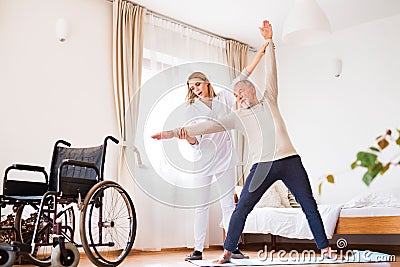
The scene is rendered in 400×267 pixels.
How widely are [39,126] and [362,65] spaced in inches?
128

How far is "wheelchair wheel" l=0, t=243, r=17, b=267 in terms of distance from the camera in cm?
253

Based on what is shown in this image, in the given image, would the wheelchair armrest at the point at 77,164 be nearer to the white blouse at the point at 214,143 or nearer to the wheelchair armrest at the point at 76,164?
the wheelchair armrest at the point at 76,164

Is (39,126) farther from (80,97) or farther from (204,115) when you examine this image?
(204,115)

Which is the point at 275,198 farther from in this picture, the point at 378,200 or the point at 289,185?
the point at 289,185

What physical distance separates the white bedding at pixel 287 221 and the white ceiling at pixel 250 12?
1.88 meters

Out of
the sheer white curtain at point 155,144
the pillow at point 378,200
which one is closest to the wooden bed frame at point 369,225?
the pillow at point 378,200

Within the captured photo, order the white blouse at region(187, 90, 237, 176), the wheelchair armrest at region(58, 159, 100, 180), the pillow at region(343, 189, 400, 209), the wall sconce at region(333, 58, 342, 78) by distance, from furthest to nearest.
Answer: the wall sconce at region(333, 58, 342, 78), the pillow at region(343, 189, 400, 209), the white blouse at region(187, 90, 237, 176), the wheelchair armrest at region(58, 159, 100, 180)

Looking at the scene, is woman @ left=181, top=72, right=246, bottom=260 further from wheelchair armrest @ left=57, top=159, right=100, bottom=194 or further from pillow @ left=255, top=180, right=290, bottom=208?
pillow @ left=255, top=180, right=290, bottom=208

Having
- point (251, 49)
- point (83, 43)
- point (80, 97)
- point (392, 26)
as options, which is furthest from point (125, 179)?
point (392, 26)

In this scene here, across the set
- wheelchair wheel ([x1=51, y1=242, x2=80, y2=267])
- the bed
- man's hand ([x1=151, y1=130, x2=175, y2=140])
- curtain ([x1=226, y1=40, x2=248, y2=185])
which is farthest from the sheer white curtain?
man's hand ([x1=151, y1=130, x2=175, y2=140])

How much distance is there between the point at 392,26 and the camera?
4992 millimetres

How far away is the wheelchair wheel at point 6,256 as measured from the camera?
8.29 feet

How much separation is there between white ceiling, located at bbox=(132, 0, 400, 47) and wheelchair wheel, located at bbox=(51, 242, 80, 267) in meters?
2.61

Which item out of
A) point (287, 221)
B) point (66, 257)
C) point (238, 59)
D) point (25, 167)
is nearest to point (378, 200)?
point (287, 221)
